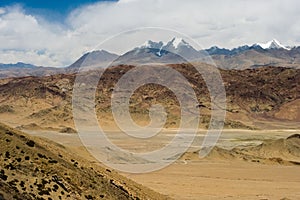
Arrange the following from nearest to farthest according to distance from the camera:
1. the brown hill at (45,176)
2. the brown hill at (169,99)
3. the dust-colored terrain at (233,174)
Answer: the brown hill at (45,176) → the dust-colored terrain at (233,174) → the brown hill at (169,99)

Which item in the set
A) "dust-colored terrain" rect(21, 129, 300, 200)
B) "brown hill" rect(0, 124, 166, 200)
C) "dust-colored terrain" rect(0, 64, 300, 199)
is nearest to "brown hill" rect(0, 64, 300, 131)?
"dust-colored terrain" rect(0, 64, 300, 199)

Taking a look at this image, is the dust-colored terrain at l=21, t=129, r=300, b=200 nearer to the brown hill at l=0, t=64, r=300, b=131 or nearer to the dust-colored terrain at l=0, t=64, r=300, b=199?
the dust-colored terrain at l=0, t=64, r=300, b=199

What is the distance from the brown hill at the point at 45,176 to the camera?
1997cm

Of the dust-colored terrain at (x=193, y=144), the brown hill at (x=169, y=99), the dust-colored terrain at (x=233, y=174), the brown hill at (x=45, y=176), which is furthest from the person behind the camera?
the brown hill at (x=169, y=99)

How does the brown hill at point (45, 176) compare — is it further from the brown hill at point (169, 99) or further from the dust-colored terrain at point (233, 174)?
the brown hill at point (169, 99)

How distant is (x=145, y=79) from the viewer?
176250 millimetres

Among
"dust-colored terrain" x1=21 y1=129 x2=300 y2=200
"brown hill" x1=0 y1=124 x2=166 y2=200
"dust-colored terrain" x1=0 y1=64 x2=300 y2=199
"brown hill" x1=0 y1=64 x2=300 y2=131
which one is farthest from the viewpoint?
"brown hill" x1=0 y1=64 x2=300 y2=131

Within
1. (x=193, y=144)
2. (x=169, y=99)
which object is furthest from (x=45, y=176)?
(x=169, y=99)

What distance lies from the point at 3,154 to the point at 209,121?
121m

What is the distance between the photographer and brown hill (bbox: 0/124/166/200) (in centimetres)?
1997

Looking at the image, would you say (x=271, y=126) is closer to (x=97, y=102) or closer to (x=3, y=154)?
(x=97, y=102)

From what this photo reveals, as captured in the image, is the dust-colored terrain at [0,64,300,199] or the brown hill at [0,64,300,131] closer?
the dust-colored terrain at [0,64,300,199]

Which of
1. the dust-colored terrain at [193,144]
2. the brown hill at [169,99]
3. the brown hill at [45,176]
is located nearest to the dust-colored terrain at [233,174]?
the dust-colored terrain at [193,144]

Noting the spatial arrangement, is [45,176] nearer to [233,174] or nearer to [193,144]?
[233,174]
